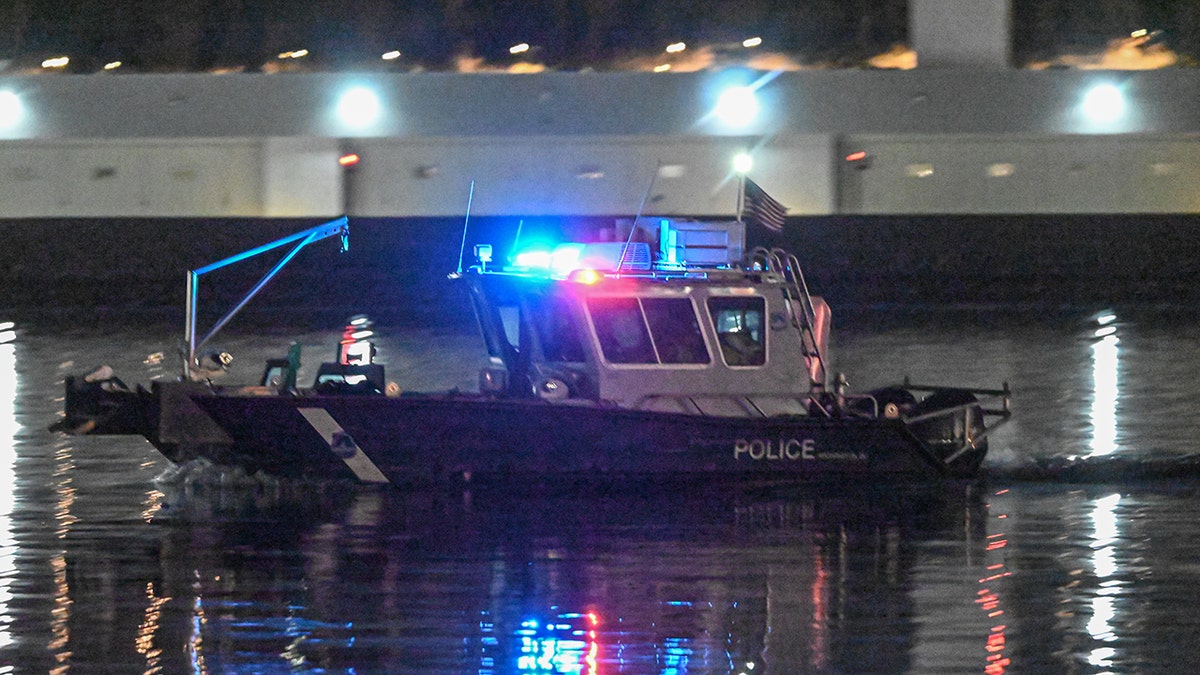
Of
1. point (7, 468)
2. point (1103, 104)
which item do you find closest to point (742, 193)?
point (7, 468)

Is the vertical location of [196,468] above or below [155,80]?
below

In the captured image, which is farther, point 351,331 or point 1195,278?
point 1195,278

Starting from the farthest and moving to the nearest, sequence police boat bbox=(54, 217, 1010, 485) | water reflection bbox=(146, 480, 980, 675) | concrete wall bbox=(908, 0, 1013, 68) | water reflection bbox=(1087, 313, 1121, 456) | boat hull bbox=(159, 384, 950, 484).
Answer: concrete wall bbox=(908, 0, 1013, 68), water reflection bbox=(1087, 313, 1121, 456), police boat bbox=(54, 217, 1010, 485), boat hull bbox=(159, 384, 950, 484), water reflection bbox=(146, 480, 980, 675)

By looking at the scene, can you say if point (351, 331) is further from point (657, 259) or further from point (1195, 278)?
point (1195, 278)

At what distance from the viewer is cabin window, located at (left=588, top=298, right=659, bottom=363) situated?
447 inches

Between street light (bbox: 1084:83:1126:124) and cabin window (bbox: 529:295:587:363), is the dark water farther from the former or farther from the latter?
street light (bbox: 1084:83:1126:124)

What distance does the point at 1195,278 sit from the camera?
24.4 meters

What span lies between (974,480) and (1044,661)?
495 centimetres

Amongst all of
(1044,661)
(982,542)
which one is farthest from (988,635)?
(982,542)

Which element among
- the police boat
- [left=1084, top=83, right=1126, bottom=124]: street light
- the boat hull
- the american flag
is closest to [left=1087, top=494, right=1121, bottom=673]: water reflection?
the police boat

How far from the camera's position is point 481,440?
436 inches

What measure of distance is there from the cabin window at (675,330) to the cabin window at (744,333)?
193 mm

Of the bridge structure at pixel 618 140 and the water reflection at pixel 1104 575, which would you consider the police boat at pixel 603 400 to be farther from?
the bridge structure at pixel 618 140

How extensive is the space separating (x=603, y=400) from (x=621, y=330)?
494 mm
